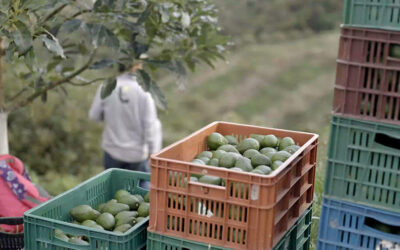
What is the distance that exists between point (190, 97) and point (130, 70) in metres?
7.51

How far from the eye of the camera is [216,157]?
2.30m

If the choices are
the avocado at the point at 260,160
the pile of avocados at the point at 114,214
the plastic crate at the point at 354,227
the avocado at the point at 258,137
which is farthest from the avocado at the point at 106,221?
the plastic crate at the point at 354,227

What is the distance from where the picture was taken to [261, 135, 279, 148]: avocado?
254 centimetres

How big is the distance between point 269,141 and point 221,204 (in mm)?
623

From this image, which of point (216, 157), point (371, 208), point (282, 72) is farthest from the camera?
point (282, 72)

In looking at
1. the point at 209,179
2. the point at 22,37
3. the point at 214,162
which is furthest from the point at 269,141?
the point at 22,37

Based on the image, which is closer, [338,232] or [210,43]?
[338,232]

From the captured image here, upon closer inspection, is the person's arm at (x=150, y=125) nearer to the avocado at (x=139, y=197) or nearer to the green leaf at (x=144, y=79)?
the green leaf at (x=144, y=79)

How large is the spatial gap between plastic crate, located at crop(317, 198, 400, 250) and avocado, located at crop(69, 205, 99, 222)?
97 cm

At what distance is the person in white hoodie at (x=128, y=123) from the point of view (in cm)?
480

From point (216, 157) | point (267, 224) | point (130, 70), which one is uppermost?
point (130, 70)

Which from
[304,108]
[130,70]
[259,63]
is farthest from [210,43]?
[259,63]

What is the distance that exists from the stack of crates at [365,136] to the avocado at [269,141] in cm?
58

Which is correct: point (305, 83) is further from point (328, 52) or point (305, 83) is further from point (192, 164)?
point (192, 164)
